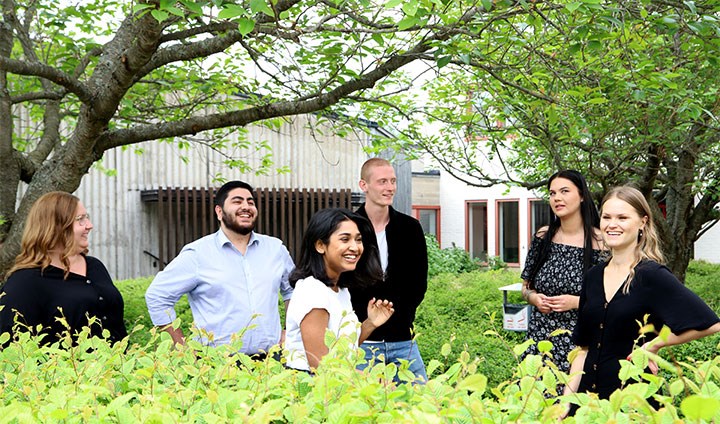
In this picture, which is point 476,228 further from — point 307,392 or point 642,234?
point 307,392

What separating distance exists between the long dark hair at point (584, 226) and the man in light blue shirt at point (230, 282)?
5.19ft

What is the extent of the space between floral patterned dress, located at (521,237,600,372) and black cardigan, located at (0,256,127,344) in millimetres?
2484

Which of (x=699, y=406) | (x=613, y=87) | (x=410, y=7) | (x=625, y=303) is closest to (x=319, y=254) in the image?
(x=410, y=7)

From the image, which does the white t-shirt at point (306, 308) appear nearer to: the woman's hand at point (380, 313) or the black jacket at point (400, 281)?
the woman's hand at point (380, 313)

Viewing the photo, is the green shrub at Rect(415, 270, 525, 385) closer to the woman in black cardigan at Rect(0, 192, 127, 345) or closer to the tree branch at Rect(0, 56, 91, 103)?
the woman in black cardigan at Rect(0, 192, 127, 345)

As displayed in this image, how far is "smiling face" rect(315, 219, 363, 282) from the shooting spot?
3430 millimetres

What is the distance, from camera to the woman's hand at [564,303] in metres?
4.29

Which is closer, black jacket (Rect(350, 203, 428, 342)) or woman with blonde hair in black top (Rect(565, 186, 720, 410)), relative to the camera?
woman with blonde hair in black top (Rect(565, 186, 720, 410))

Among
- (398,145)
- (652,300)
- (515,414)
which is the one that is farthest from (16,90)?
(515,414)

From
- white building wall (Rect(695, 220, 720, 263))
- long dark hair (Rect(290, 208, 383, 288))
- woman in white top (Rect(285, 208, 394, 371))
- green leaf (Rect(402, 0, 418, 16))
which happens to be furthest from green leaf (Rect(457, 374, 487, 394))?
white building wall (Rect(695, 220, 720, 263))

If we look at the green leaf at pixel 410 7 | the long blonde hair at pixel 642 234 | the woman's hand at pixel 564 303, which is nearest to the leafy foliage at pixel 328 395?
the long blonde hair at pixel 642 234

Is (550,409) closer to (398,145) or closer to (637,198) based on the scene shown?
(637,198)

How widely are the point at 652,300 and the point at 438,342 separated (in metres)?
4.41

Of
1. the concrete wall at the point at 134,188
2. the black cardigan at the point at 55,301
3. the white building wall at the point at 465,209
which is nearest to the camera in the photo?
the black cardigan at the point at 55,301
